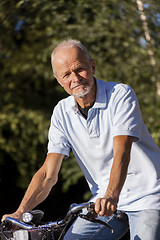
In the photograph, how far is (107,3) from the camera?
4586mm

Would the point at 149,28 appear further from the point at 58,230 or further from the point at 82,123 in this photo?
the point at 58,230

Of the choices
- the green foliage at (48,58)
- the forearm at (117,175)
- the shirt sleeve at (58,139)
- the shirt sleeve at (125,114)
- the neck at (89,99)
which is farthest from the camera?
the green foliage at (48,58)

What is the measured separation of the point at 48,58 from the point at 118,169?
4.11 meters

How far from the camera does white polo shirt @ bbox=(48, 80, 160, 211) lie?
2.01 m

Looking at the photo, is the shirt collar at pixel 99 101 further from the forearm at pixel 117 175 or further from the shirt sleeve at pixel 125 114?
the forearm at pixel 117 175

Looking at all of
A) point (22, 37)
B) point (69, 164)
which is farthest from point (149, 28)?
point (22, 37)

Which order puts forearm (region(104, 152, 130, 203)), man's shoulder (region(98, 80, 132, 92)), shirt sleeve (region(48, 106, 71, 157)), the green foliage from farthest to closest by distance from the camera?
1. the green foliage
2. shirt sleeve (region(48, 106, 71, 157))
3. man's shoulder (region(98, 80, 132, 92))
4. forearm (region(104, 152, 130, 203))

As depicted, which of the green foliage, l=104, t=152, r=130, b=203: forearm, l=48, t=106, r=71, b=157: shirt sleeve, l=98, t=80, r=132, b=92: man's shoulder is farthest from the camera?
the green foliage

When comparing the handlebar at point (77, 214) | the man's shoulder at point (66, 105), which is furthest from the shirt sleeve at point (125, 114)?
the handlebar at point (77, 214)

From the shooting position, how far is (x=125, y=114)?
1.98 m

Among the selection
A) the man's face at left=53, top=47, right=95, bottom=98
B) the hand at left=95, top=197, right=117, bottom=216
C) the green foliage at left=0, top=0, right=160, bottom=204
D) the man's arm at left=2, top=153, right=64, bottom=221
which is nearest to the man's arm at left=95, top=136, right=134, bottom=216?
the hand at left=95, top=197, right=117, bottom=216

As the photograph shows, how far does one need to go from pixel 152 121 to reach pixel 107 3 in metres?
1.61

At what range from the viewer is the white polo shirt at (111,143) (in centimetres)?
201

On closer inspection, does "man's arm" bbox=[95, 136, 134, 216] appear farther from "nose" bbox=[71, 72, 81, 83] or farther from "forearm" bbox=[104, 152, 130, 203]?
"nose" bbox=[71, 72, 81, 83]
